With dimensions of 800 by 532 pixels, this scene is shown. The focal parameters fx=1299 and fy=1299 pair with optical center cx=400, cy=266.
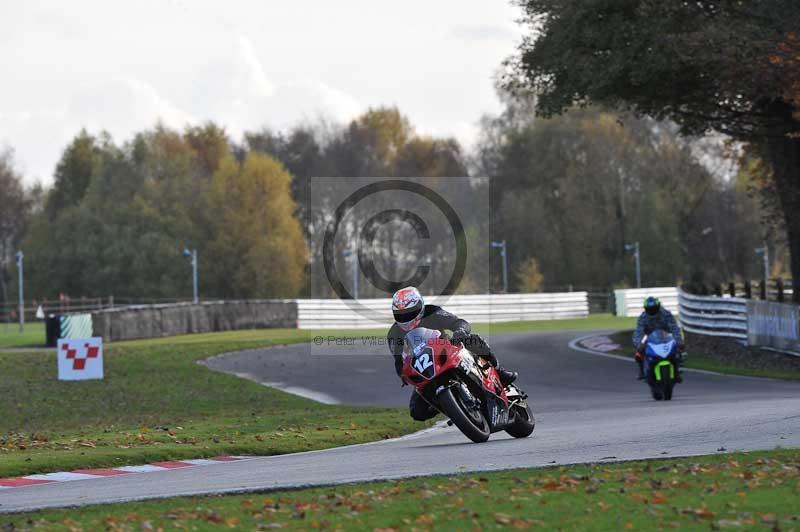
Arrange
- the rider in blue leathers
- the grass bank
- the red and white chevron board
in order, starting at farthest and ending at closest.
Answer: the rider in blue leathers → the grass bank → the red and white chevron board

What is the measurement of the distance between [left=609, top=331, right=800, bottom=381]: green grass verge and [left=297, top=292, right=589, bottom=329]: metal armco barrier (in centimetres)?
1960

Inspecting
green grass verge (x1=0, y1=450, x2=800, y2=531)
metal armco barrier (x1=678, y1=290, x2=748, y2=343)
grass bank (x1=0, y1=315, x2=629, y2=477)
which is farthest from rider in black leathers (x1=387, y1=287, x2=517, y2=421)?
metal armco barrier (x1=678, y1=290, x2=748, y2=343)

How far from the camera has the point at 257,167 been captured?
87.4 meters

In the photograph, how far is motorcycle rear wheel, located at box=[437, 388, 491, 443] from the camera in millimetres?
12969

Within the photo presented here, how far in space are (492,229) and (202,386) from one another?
61.1 m

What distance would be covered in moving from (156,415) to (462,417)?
1210 centimetres

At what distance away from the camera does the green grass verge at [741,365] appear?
26562 mm

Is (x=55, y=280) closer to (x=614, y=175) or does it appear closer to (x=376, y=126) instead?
(x=376, y=126)

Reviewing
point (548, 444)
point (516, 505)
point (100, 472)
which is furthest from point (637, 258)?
point (516, 505)

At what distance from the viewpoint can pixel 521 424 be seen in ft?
46.8

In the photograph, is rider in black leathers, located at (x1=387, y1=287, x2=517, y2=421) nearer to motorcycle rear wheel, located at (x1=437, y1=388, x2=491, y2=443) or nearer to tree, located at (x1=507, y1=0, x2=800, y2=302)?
motorcycle rear wheel, located at (x1=437, y1=388, x2=491, y2=443)

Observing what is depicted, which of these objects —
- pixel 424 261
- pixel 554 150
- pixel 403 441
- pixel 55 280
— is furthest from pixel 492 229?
pixel 403 441

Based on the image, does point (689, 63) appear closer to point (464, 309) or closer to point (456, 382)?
point (456, 382)

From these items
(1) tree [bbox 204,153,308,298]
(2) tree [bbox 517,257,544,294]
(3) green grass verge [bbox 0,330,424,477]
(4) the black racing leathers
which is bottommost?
(3) green grass verge [bbox 0,330,424,477]
